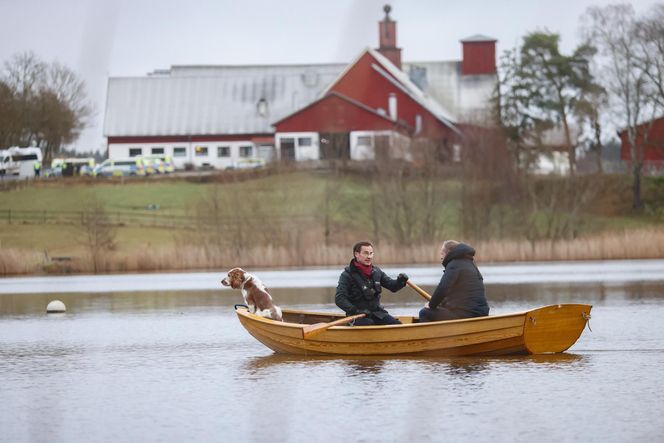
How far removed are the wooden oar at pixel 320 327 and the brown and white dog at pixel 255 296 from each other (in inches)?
44.9

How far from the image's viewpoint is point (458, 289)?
1923cm

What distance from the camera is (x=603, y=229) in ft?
201

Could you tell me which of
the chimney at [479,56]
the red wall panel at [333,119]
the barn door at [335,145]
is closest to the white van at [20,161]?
the red wall panel at [333,119]

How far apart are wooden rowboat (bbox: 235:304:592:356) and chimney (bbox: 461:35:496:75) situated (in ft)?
246

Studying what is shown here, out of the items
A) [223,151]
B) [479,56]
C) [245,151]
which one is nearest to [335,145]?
[245,151]

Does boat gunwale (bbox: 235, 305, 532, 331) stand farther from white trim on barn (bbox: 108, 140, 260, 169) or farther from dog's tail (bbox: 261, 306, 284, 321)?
white trim on barn (bbox: 108, 140, 260, 169)

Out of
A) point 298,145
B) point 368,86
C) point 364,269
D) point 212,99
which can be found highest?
point 212,99

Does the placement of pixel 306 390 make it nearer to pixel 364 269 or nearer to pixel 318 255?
pixel 364 269

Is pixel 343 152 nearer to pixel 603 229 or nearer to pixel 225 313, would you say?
pixel 603 229

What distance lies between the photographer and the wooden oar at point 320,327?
19953 millimetres

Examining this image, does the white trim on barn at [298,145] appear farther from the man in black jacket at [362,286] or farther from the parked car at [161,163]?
the man in black jacket at [362,286]

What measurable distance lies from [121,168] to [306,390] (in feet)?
220

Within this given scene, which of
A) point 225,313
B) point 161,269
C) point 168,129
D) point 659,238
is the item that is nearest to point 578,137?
point 168,129

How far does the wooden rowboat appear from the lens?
749 inches
